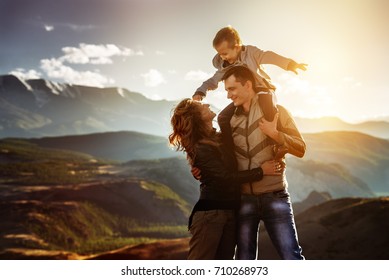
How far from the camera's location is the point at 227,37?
3.70 m

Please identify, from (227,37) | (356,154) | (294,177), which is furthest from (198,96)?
(356,154)

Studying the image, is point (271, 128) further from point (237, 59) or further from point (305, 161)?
point (305, 161)

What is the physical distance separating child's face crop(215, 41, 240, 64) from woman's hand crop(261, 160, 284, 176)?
1187mm

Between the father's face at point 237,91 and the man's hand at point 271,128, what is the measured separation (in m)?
0.28

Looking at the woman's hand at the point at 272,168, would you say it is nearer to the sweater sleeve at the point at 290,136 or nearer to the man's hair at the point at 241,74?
the sweater sleeve at the point at 290,136

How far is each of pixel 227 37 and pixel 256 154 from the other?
3.83ft

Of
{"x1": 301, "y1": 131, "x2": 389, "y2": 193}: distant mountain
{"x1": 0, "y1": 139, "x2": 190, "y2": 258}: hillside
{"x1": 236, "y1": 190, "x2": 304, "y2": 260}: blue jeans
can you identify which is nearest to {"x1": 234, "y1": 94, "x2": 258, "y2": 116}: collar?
{"x1": 236, "y1": 190, "x2": 304, "y2": 260}: blue jeans

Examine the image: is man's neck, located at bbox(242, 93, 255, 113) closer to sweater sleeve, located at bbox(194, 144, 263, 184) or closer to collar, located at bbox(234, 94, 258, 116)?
collar, located at bbox(234, 94, 258, 116)

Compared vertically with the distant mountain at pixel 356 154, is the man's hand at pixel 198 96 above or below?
below

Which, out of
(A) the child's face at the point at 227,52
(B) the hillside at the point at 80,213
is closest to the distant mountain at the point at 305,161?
(B) the hillside at the point at 80,213

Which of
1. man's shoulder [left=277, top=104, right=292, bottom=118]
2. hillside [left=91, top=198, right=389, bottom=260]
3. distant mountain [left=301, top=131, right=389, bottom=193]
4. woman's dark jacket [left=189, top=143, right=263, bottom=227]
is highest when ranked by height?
distant mountain [left=301, top=131, right=389, bottom=193]

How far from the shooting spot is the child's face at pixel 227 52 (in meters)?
3.72

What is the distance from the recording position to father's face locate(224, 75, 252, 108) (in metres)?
3.20

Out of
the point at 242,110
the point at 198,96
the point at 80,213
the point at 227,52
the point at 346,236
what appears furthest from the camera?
the point at 80,213
